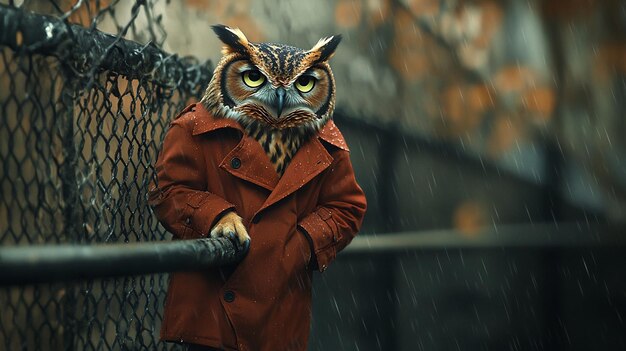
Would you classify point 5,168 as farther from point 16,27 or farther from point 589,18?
point 589,18

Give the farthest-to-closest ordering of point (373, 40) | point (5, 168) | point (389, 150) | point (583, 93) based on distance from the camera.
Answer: point (583, 93) → point (373, 40) → point (389, 150) → point (5, 168)

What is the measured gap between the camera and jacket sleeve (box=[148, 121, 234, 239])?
8.87ft

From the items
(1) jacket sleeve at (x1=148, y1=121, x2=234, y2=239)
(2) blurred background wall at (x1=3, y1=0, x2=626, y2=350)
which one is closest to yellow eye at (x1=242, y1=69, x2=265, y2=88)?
(1) jacket sleeve at (x1=148, y1=121, x2=234, y2=239)

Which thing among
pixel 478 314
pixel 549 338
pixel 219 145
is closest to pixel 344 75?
pixel 478 314

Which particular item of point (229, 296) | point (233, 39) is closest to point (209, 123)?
point (233, 39)

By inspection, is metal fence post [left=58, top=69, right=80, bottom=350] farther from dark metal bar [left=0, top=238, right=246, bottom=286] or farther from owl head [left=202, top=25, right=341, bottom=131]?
owl head [left=202, top=25, right=341, bottom=131]

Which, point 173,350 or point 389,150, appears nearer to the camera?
point 173,350

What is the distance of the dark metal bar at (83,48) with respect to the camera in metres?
2.19

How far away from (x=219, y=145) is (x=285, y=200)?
27 centimetres

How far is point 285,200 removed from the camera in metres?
2.80

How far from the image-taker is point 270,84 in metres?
2.71

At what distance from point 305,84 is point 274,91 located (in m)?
0.13

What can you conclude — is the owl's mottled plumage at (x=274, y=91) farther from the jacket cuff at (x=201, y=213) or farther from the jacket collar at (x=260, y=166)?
the jacket cuff at (x=201, y=213)

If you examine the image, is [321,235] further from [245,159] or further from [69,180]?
[69,180]
